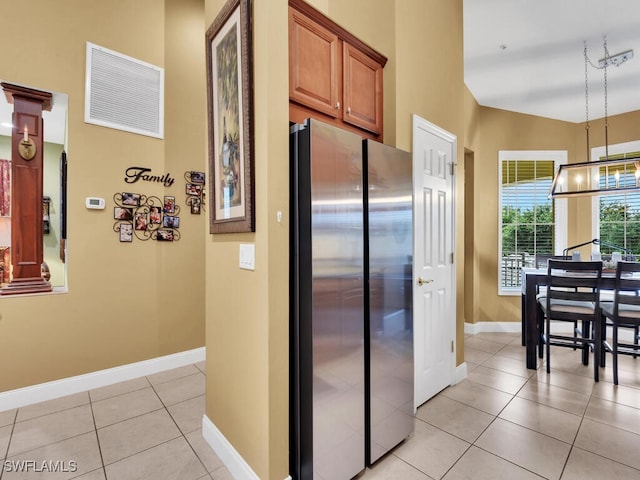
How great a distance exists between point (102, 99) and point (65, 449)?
2.69 m

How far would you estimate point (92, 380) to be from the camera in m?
2.74

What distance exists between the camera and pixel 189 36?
11.0 feet

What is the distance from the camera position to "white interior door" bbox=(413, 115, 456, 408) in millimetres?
2449

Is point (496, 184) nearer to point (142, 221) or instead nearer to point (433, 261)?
point (433, 261)

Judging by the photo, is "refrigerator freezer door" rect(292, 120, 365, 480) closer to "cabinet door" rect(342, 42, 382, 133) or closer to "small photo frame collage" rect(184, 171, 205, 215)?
"cabinet door" rect(342, 42, 382, 133)

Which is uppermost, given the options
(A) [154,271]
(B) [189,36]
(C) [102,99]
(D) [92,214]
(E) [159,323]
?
(B) [189,36]

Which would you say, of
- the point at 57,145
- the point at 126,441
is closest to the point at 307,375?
the point at 126,441

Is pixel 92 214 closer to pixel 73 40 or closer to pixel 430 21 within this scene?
pixel 73 40

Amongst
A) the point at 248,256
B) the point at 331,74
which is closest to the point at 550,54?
the point at 331,74

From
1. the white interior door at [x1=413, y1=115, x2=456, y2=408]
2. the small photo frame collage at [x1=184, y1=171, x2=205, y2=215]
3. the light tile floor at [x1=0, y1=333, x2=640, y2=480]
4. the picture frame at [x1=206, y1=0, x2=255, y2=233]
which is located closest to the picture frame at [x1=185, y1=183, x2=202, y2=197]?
the small photo frame collage at [x1=184, y1=171, x2=205, y2=215]

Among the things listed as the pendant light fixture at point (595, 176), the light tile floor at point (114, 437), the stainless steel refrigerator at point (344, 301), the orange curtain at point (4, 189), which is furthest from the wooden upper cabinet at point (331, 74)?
the orange curtain at point (4, 189)

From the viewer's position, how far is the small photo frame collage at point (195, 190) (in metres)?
3.36

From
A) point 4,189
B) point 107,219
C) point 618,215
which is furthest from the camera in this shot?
point 618,215

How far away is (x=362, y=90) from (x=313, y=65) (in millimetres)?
474
